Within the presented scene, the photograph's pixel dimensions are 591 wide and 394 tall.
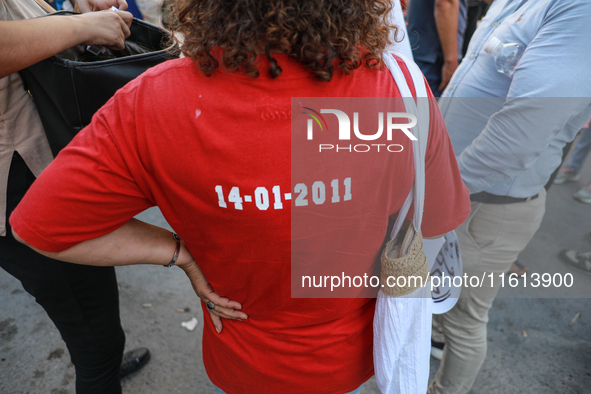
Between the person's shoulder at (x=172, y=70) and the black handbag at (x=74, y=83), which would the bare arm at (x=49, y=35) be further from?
the person's shoulder at (x=172, y=70)

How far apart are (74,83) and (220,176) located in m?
0.55

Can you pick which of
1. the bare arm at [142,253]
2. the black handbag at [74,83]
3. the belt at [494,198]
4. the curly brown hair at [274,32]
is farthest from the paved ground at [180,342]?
the curly brown hair at [274,32]

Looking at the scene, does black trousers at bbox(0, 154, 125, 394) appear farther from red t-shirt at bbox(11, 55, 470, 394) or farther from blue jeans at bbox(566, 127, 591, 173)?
blue jeans at bbox(566, 127, 591, 173)

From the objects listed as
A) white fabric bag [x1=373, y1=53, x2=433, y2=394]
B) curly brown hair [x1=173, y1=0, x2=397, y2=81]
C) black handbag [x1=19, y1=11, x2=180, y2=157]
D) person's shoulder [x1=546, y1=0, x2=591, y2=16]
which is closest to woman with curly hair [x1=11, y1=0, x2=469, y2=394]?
curly brown hair [x1=173, y1=0, x2=397, y2=81]

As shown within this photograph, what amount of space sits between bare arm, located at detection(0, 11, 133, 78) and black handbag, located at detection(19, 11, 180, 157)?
1.8 inches

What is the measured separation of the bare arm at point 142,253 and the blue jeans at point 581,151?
174 inches

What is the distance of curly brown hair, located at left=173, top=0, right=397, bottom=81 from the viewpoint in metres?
0.65

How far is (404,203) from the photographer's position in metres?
0.92

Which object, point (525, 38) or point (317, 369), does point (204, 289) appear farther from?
point (525, 38)

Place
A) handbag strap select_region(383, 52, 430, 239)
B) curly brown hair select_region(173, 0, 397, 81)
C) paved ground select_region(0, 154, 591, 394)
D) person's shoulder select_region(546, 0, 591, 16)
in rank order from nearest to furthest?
curly brown hair select_region(173, 0, 397, 81) → handbag strap select_region(383, 52, 430, 239) → person's shoulder select_region(546, 0, 591, 16) → paved ground select_region(0, 154, 591, 394)

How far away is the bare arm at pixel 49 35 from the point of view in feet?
2.93

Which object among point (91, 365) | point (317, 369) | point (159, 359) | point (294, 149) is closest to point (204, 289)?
point (317, 369)

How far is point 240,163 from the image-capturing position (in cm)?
70

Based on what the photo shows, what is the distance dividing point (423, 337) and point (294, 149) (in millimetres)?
650
